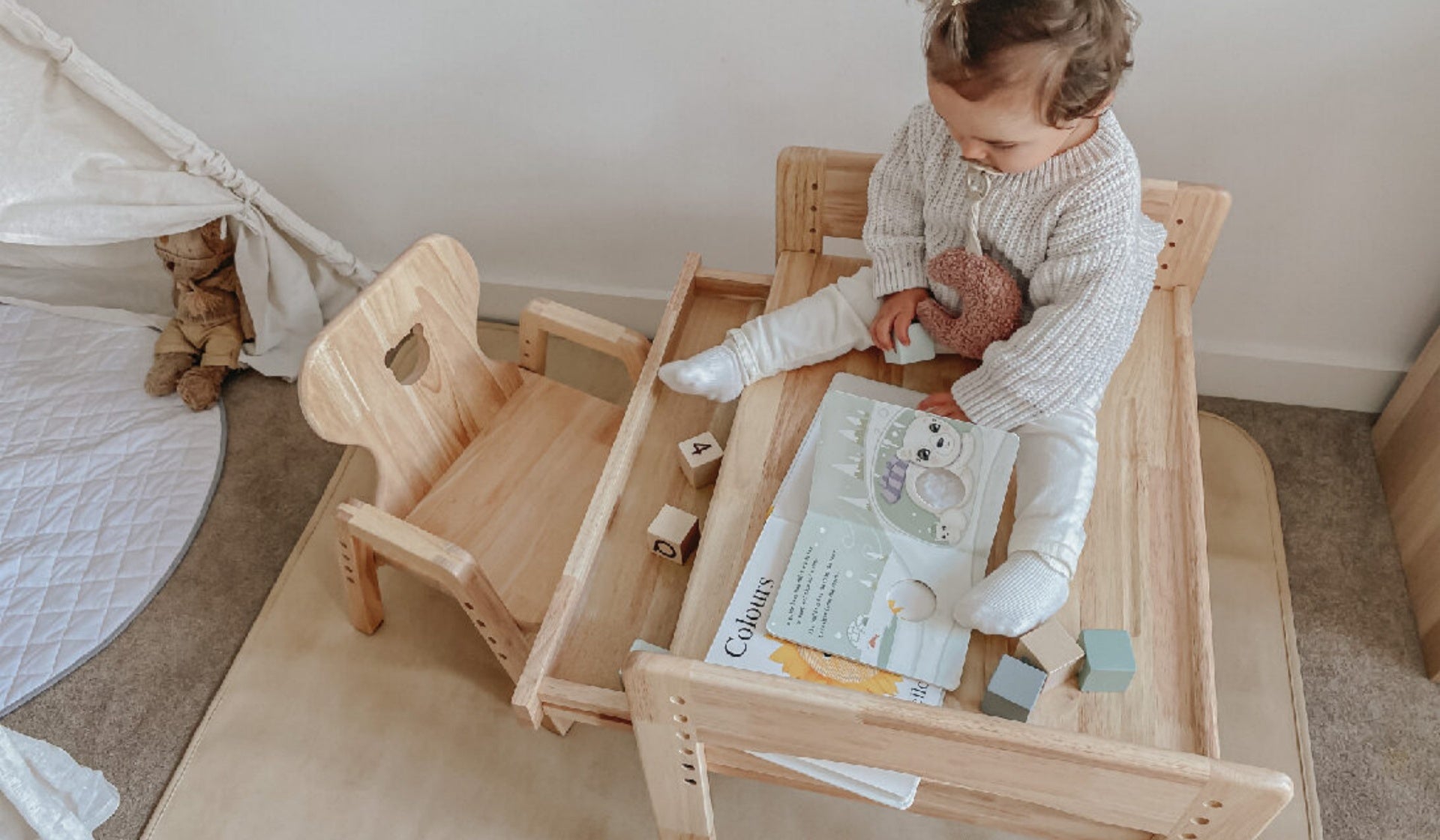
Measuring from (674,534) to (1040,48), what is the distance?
588mm

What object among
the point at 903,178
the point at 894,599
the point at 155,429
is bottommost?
the point at 155,429

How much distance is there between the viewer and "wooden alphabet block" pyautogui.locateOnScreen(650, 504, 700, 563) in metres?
1.07

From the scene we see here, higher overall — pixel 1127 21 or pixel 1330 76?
pixel 1127 21

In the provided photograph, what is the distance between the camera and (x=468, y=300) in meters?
1.33

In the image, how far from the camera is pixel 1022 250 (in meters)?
1.08

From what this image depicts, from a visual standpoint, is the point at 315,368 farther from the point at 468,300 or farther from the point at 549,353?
the point at 549,353

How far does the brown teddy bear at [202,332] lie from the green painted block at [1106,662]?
1530mm

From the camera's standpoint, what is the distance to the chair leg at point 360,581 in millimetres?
1321

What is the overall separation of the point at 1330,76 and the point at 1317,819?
3.14 ft

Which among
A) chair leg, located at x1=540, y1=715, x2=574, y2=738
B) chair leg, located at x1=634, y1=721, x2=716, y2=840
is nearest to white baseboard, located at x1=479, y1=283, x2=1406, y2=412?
chair leg, located at x1=540, y1=715, x2=574, y2=738

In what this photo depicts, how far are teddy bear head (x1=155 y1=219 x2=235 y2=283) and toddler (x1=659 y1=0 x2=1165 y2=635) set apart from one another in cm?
97

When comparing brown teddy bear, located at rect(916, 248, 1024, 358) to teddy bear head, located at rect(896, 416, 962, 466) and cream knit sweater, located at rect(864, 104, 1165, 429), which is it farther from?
teddy bear head, located at rect(896, 416, 962, 466)

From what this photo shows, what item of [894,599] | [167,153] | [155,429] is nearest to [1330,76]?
[894,599]

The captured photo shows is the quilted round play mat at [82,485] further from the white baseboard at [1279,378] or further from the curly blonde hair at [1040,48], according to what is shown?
the curly blonde hair at [1040,48]
